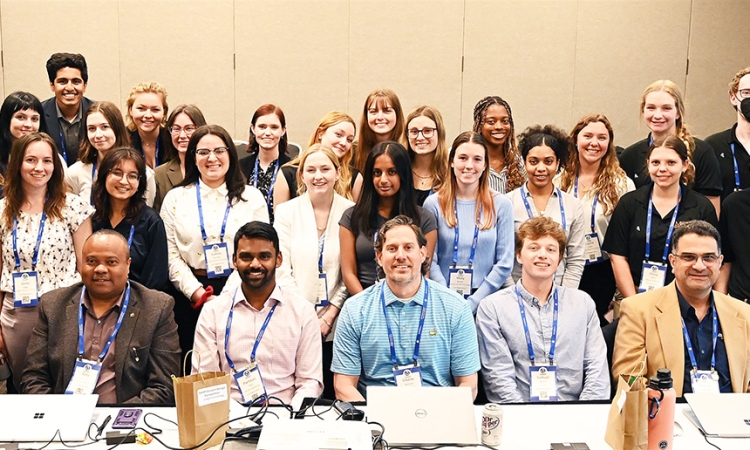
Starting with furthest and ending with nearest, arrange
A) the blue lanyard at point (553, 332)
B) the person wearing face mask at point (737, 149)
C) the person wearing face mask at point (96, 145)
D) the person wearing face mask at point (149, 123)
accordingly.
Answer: the person wearing face mask at point (149, 123)
the person wearing face mask at point (737, 149)
the person wearing face mask at point (96, 145)
the blue lanyard at point (553, 332)

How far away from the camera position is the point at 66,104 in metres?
4.82

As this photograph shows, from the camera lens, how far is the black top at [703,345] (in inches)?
127

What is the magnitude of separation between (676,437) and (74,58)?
4157 millimetres

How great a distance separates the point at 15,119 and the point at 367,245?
2189 mm

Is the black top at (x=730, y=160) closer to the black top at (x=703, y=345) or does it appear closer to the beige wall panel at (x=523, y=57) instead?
the black top at (x=703, y=345)

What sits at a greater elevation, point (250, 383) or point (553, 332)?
point (553, 332)

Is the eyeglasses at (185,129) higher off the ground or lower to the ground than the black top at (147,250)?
higher

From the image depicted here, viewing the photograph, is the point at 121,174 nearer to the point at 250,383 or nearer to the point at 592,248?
the point at 250,383


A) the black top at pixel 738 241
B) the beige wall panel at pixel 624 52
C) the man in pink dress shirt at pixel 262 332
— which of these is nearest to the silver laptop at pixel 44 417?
the man in pink dress shirt at pixel 262 332

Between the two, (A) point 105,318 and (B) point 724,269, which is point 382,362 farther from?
(B) point 724,269

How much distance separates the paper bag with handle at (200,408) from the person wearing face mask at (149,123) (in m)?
2.54

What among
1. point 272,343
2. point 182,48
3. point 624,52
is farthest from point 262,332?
point 624,52

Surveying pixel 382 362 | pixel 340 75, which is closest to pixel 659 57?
pixel 340 75

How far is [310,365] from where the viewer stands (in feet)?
10.6
